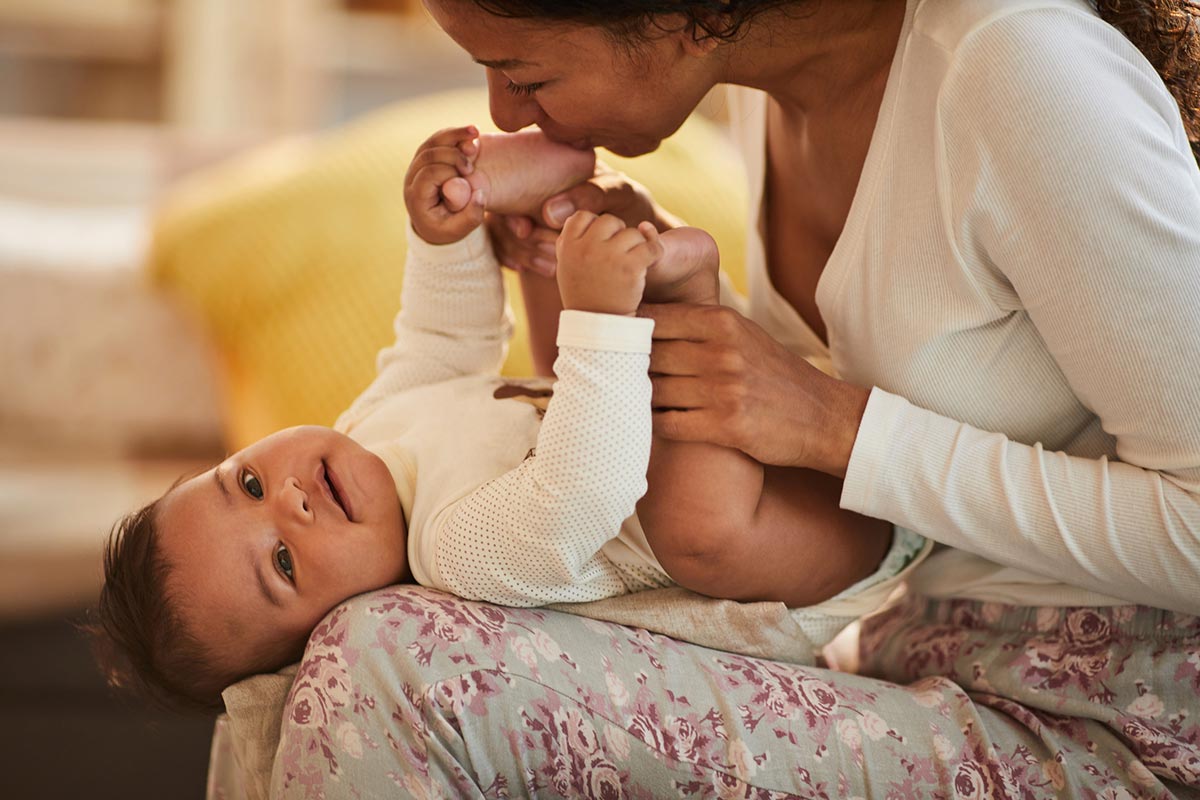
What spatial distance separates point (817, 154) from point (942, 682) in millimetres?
536

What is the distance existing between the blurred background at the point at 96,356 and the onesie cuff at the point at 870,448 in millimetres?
1045

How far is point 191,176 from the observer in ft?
8.63

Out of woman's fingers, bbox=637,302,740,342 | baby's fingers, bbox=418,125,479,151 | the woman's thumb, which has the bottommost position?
woman's fingers, bbox=637,302,740,342

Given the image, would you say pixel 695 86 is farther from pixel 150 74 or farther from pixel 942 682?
pixel 150 74

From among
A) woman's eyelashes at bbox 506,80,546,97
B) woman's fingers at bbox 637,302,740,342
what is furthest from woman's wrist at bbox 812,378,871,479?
woman's eyelashes at bbox 506,80,546,97

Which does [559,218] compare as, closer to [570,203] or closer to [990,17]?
[570,203]

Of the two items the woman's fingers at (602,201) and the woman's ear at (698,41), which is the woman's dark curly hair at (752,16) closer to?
the woman's ear at (698,41)

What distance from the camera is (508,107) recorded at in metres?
1.08

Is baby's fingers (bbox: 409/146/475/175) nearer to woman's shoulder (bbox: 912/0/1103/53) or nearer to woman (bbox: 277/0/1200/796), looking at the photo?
woman (bbox: 277/0/1200/796)

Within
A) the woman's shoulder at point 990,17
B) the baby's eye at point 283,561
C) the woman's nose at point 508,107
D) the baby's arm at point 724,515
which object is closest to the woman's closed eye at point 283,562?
the baby's eye at point 283,561

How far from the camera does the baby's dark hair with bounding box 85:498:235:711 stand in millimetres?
1043

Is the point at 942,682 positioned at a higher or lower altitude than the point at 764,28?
lower

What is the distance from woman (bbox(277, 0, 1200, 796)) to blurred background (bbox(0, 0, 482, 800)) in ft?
2.89

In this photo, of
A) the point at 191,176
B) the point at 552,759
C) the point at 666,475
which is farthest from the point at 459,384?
the point at 191,176
